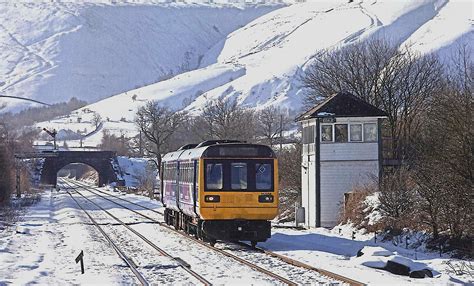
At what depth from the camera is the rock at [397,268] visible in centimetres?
1742

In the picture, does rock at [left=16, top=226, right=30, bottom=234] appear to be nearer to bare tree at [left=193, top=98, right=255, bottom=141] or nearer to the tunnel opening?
bare tree at [left=193, top=98, right=255, bottom=141]

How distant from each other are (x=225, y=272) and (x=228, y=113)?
2854 inches

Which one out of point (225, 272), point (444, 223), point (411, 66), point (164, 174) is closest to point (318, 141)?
point (164, 174)

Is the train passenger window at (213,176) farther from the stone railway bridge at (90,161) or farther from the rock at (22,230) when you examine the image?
the stone railway bridge at (90,161)

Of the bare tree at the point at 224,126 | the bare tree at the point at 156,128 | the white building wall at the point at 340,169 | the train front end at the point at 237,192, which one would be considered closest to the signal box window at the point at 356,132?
the white building wall at the point at 340,169

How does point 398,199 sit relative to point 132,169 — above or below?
below

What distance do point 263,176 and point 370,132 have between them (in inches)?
520

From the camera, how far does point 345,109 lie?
118 feet

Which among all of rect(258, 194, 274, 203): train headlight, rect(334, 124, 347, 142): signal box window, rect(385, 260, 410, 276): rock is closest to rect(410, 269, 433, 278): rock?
rect(385, 260, 410, 276): rock

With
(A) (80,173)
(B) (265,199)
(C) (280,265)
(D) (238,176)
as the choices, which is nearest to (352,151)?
(B) (265,199)

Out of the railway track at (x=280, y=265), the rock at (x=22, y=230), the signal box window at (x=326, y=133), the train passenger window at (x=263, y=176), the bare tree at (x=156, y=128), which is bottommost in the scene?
the rock at (x=22, y=230)

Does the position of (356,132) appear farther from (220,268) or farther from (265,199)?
(220,268)

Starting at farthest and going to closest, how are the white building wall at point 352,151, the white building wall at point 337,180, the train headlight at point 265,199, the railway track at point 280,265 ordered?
the white building wall at point 352,151, the white building wall at point 337,180, the train headlight at point 265,199, the railway track at point 280,265

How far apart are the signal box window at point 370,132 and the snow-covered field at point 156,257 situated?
569cm
